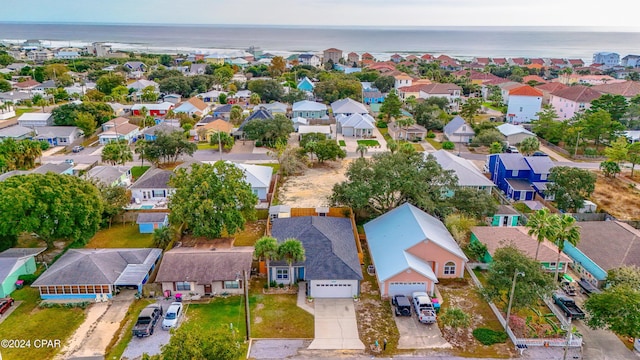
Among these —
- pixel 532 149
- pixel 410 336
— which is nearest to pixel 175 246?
pixel 410 336

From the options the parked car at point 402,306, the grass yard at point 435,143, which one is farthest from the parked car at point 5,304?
the grass yard at point 435,143

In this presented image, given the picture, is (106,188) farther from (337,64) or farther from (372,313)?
(337,64)

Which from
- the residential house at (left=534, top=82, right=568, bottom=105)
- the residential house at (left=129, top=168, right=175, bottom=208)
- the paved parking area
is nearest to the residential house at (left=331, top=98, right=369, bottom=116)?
the residential house at (left=534, top=82, right=568, bottom=105)

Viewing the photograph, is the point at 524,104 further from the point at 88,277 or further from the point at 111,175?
the point at 88,277

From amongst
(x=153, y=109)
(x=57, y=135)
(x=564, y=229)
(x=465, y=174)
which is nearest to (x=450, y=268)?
(x=564, y=229)

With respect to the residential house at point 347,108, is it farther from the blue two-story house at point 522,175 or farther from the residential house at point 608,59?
the residential house at point 608,59
